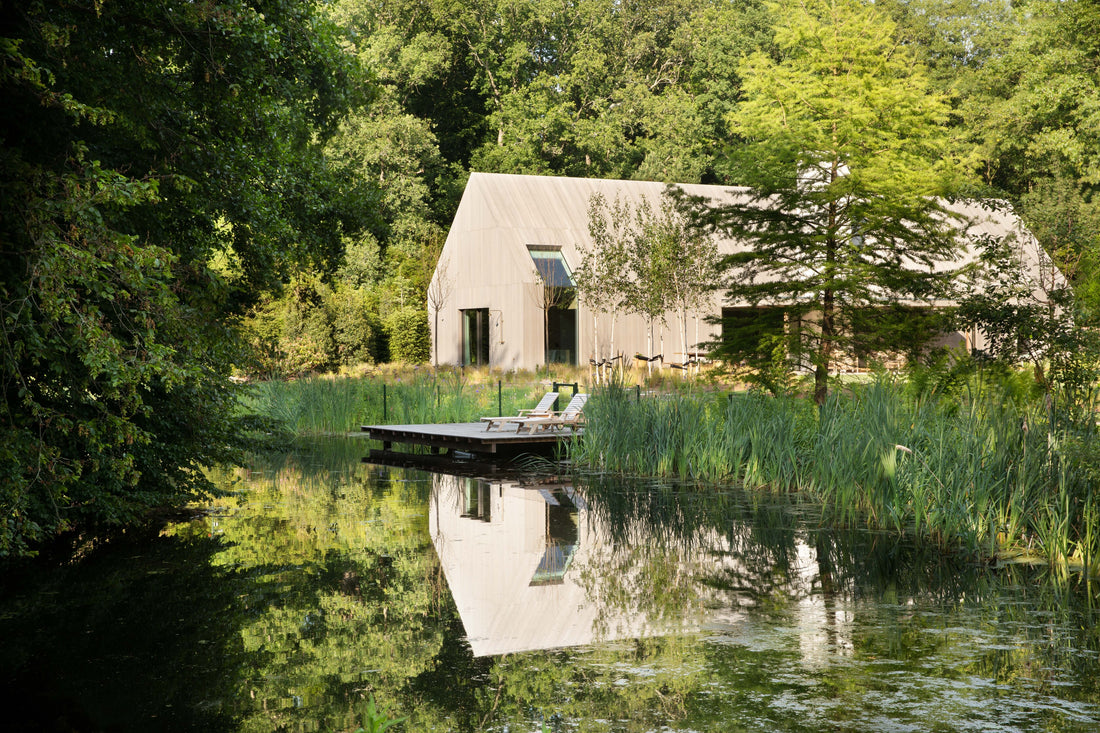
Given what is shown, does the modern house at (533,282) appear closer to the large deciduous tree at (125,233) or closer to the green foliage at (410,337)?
the green foliage at (410,337)

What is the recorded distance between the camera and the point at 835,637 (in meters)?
5.86

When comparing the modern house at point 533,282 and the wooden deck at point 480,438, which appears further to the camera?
the modern house at point 533,282

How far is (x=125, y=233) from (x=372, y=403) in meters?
12.6

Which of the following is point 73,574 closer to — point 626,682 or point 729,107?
point 626,682

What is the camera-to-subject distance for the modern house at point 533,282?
2812 centimetres

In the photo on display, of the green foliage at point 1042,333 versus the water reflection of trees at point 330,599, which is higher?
the green foliage at point 1042,333

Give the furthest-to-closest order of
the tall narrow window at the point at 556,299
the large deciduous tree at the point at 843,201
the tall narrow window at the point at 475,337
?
the tall narrow window at the point at 475,337 < the tall narrow window at the point at 556,299 < the large deciduous tree at the point at 843,201

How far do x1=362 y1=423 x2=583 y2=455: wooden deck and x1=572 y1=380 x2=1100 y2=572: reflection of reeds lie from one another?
6.27 ft

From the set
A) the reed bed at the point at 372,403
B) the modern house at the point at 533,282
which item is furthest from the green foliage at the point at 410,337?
the reed bed at the point at 372,403

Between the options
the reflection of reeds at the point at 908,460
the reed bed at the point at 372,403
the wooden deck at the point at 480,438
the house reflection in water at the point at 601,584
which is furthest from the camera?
the reed bed at the point at 372,403

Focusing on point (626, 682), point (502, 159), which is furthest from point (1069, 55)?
point (626, 682)

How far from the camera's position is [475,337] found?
31109 millimetres

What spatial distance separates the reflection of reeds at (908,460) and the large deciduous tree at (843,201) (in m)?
1.24

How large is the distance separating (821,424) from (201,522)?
597 centimetres
